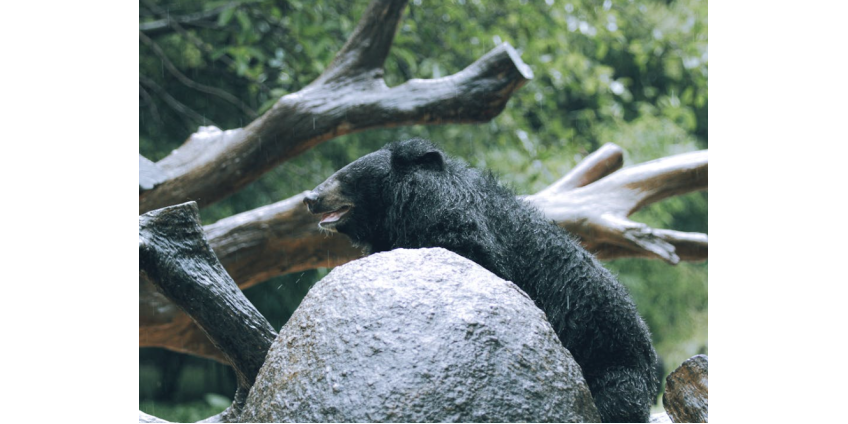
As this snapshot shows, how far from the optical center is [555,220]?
3.79 m

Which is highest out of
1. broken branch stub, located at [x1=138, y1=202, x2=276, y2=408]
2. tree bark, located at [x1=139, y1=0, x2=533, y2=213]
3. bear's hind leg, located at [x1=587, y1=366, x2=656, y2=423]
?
tree bark, located at [x1=139, y1=0, x2=533, y2=213]

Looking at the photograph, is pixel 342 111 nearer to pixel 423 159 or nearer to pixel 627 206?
pixel 423 159

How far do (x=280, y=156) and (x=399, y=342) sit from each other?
Answer: 254 cm

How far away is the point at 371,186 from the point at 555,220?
1523 millimetres

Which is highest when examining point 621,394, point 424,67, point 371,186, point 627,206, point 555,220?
point 424,67

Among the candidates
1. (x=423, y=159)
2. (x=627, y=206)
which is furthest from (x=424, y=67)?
(x=423, y=159)

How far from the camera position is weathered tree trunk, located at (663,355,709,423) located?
2213mm

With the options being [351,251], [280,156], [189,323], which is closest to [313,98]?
[280,156]

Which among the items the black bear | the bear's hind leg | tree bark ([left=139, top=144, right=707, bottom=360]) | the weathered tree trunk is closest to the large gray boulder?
the bear's hind leg

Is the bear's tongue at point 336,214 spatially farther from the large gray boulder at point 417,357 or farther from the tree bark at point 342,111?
the tree bark at point 342,111

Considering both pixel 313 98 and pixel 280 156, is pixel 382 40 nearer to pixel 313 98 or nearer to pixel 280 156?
pixel 313 98

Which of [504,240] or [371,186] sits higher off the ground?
[371,186]

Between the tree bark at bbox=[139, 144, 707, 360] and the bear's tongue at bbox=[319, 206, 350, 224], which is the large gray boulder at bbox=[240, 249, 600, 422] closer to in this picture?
the bear's tongue at bbox=[319, 206, 350, 224]

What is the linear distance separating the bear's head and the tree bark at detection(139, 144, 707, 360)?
1.36m
